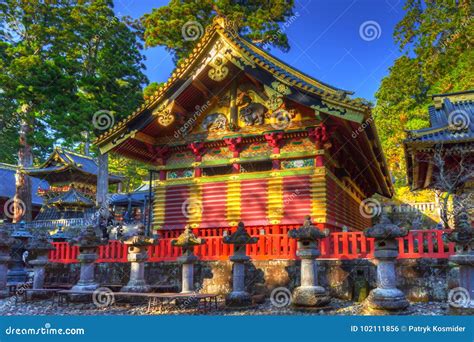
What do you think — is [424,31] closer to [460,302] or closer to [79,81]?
[79,81]

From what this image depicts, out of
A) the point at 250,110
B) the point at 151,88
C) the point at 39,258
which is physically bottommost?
the point at 39,258

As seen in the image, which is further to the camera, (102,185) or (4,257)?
(102,185)

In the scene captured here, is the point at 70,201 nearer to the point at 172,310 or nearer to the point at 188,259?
the point at 188,259

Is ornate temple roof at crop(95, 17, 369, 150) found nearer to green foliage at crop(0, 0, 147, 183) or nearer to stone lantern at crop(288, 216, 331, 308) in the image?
stone lantern at crop(288, 216, 331, 308)

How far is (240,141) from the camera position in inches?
590

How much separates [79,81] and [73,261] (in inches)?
587

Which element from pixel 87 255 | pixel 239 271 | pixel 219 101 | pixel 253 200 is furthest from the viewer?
pixel 219 101

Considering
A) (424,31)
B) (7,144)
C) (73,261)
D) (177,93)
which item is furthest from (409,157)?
(7,144)

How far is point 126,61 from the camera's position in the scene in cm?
2880

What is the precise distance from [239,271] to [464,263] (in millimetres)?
5250

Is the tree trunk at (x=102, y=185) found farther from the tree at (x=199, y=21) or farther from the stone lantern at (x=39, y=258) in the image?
the stone lantern at (x=39, y=258)

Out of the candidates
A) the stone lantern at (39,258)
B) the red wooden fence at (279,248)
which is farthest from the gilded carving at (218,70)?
the stone lantern at (39,258)

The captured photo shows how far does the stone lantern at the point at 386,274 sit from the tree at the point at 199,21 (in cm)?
1976

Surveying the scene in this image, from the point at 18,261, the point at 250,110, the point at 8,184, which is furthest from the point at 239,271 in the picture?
the point at 8,184
